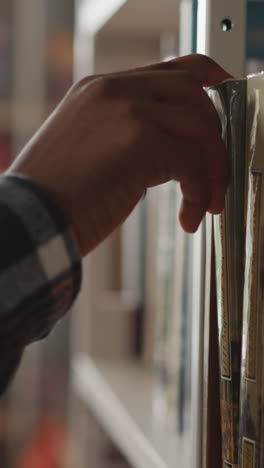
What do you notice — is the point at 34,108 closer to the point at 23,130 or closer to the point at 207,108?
the point at 23,130

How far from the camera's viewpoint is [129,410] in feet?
3.18

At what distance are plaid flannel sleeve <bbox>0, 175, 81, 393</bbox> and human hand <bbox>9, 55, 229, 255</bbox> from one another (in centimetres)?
1

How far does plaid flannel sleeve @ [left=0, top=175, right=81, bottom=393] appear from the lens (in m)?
0.41

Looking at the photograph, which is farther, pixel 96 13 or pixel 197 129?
pixel 96 13

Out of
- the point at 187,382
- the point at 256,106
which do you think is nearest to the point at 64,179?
the point at 256,106

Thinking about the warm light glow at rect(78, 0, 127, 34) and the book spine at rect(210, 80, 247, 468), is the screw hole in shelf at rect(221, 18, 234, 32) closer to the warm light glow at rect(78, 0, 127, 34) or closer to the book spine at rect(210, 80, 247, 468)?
the book spine at rect(210, 80, 247, 468)

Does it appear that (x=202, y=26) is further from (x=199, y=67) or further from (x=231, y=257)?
(x=231, y=257)

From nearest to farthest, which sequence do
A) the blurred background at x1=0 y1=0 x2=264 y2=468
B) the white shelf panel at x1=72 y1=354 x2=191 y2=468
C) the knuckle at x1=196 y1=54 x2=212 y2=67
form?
the knuckle at x1=196 y1=54 x2=212 y2=67
the white shelf panel at x1=72 y1=354 x2=191 y2=468
the blurred background at x1=0 y1=0 x2=264 y2=468

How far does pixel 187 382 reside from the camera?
0.88 m

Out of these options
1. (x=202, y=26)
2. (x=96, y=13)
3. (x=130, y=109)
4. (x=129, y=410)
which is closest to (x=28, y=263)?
(x=130, y=109)

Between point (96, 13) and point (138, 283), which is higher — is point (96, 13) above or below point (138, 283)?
above

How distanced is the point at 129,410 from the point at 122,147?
59cm

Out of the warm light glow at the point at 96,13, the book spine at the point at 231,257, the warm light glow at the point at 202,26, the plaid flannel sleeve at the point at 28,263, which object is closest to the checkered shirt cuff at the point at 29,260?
the plaid flannel sleeve at the point at 28,263

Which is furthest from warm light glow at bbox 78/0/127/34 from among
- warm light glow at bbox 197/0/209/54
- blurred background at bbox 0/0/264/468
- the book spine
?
the book spine
